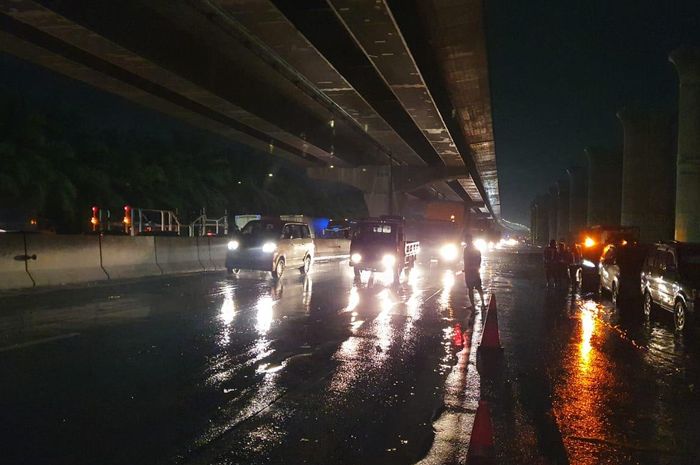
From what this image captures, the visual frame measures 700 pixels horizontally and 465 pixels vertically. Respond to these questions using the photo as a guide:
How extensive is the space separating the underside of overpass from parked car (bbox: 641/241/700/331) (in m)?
7.61

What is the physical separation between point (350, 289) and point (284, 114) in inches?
489

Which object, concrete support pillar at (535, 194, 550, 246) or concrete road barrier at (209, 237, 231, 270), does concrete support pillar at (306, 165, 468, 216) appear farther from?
concrete support pillar at (535, 194, 550, 246)

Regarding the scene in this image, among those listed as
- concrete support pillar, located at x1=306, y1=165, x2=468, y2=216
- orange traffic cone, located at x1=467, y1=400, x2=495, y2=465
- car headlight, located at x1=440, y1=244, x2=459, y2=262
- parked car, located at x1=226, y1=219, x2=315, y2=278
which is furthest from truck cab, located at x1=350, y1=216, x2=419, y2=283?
concrete support pillar, located at x1=306, y1=165, x2=468, y2=216

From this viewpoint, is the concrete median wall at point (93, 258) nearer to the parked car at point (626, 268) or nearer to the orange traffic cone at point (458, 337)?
the orange traffic cone at point (458, 337)

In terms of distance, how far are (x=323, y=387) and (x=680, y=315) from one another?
326 inches

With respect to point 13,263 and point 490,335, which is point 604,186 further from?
point 490,335

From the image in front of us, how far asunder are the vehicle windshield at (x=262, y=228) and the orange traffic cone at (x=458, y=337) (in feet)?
38.1

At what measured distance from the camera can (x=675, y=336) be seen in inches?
477

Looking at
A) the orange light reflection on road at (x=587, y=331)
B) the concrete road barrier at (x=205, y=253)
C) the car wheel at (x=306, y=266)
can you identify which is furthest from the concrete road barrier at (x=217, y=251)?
the orange light reflection on road at (x=587, y=331)

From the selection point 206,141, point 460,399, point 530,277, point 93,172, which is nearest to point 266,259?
point 530,277

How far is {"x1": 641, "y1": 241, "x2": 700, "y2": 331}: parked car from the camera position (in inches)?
474

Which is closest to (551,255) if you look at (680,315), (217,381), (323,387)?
(680,315)

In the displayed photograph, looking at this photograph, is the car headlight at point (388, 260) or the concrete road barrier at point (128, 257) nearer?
the concrete road barrier at point (128, 257)

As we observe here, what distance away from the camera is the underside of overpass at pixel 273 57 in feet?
54.6
